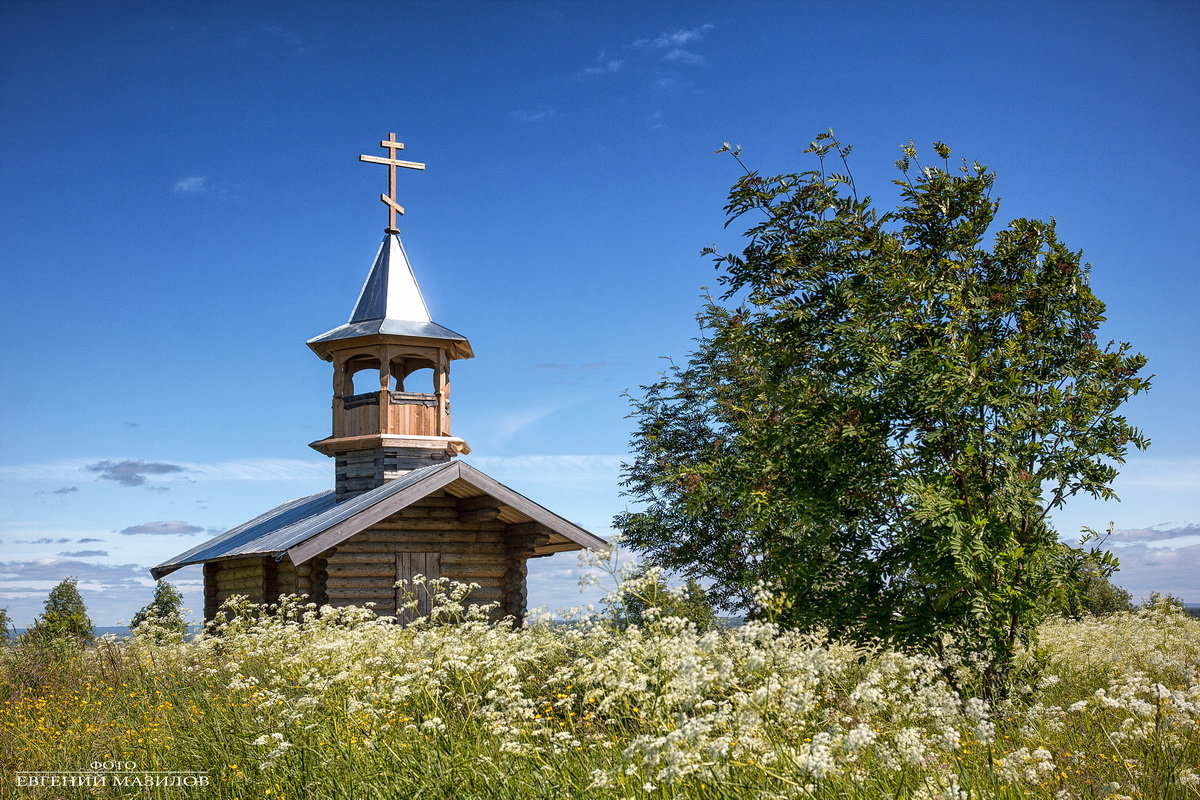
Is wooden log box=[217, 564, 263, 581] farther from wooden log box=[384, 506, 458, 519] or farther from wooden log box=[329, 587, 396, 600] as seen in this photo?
wooden log box=[384, 506, 458, 519]

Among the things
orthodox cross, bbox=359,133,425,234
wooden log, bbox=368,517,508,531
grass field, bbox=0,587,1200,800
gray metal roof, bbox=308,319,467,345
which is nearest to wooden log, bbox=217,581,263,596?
wooden log, bbox=368,517,508,531

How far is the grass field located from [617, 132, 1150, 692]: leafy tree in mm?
774

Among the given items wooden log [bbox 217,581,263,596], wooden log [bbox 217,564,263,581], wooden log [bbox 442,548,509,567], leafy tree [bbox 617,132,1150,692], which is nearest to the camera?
leafy tree [bbox 617,132,1150,692]

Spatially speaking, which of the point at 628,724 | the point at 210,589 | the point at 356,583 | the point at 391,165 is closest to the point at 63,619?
Result: the point at 210,589

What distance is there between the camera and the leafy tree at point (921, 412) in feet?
24.8

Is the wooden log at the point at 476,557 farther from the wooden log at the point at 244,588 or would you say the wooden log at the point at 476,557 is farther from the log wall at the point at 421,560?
the wooden log at the point at 244,588

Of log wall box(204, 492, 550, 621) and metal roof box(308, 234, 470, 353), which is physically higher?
metal roof box(308, 234, 470, 353)

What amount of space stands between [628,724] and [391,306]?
14758 millimetres

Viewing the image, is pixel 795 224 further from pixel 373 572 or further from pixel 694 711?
pixel 373 572

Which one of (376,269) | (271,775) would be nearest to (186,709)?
(271,775)

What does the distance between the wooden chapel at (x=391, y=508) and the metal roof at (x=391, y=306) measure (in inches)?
1.3

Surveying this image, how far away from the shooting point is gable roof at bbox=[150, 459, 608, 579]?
600 inches

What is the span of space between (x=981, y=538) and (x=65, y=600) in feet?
97.0

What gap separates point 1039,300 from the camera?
8.27m
